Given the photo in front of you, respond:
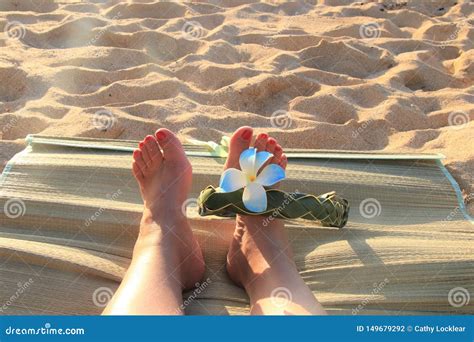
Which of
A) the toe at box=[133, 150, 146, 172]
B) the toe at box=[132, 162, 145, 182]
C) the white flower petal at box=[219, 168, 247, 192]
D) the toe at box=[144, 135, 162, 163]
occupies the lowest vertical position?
the white flower petal at box=[219, 168, 247, 192]

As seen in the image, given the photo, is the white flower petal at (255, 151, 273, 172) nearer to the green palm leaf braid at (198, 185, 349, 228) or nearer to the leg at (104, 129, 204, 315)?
the green palm leaf braid at (198, 185, 349, 228)

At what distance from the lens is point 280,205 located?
4.94 feet

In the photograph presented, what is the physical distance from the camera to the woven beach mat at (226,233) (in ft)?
4.75

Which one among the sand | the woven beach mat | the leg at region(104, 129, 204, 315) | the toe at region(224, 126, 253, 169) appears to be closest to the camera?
→ the leg at region(104, 129, 204, 315)

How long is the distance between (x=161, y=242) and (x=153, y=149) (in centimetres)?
35

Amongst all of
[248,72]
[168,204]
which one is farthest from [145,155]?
[248,72]

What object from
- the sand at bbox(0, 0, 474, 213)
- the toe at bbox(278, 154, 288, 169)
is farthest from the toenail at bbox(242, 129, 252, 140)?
the sand at bbox(0, 0, 474, 213)

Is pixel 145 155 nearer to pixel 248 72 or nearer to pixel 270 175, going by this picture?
pixel 270 175

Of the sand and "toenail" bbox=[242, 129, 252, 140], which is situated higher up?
the sand

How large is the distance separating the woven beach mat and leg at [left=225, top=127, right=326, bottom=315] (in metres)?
0.06

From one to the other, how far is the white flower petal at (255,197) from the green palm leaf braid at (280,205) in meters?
0.02

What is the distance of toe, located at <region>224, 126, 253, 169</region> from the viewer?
5.65 feet

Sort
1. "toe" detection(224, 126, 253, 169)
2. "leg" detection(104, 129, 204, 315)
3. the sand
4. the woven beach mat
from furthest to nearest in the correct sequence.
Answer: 1. the sand
2. "toe" detection(224, 126, 253, 169)
3. the woven beach mat
4. "leg" detection(104, 129, 204, 315)

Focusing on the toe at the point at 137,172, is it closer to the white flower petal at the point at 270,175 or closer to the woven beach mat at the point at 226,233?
the woven beach mat at the point at 226,233
